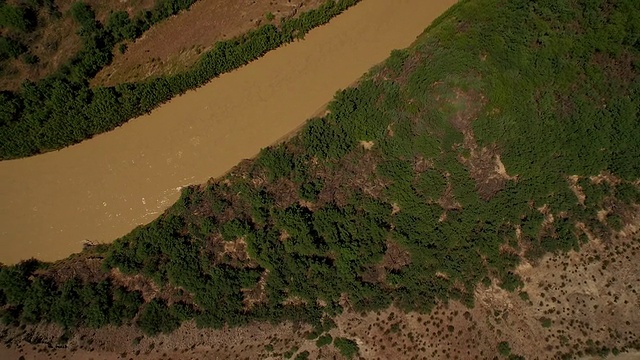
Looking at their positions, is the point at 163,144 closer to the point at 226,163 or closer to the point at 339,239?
the point at 226,163

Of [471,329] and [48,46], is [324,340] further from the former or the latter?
[48,46]

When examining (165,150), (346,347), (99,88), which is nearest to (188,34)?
(99,88)

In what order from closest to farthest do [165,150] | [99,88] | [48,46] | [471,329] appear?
[471,329] < [48,46] < [99,88] < [165,150]

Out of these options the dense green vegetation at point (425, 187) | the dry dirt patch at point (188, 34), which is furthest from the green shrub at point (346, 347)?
the dry dirt patch at point (188, 34)

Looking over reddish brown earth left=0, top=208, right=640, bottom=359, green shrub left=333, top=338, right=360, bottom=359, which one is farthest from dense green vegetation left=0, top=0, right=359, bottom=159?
green shrub left=333, top=338, right=360, bottom=359

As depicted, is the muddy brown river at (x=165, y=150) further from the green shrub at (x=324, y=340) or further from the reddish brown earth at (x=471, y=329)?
the green shrub at (x=324, y=340)

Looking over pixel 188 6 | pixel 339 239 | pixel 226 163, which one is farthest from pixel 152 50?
pixel 339 239

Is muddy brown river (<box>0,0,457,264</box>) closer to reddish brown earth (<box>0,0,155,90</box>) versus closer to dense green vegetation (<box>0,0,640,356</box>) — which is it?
dense green vegetation (<box>0,0,640,356</box>)
